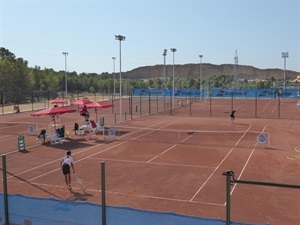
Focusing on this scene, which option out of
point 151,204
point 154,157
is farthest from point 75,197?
point 154,157

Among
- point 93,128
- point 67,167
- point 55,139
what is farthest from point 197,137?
point 67,167

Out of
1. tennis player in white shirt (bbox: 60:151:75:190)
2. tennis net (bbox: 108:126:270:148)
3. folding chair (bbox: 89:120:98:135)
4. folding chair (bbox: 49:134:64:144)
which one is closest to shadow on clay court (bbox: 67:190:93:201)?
tennis player in white shirt (bbox: 60:151:75:190)

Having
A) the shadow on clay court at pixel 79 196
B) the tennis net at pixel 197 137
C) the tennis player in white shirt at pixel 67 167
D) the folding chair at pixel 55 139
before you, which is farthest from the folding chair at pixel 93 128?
the shadow on clay court at pixel 79 196

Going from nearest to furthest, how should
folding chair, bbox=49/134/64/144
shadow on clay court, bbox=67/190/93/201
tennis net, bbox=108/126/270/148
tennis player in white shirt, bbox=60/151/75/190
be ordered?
shadow on clay court, bbox=67/190/93/201
tennis player in white shirt, bbox=60/151/75/190
tennis net, bbox=108/126/270/148
folding chair, bbox=49/134/64/144

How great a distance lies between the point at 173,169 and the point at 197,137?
11194 mm

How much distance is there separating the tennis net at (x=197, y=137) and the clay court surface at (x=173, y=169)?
0.24ft

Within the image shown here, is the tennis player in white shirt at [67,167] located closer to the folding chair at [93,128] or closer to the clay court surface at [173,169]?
the clay court surface at [173,169]

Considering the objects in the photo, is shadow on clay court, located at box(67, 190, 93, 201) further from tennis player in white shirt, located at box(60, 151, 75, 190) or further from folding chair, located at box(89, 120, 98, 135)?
folding chair, located at box(89, 120, 98, 135)

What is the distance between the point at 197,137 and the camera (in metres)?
30.2

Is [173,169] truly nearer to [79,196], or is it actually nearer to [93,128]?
[79,196]

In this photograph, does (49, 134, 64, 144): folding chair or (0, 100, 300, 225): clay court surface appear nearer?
(0, 100, 300, 225): clay court surface

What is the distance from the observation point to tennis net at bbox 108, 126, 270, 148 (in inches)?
1055

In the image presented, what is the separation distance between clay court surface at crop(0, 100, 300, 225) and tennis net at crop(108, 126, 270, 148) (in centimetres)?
7

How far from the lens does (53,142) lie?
27812 millimetres
